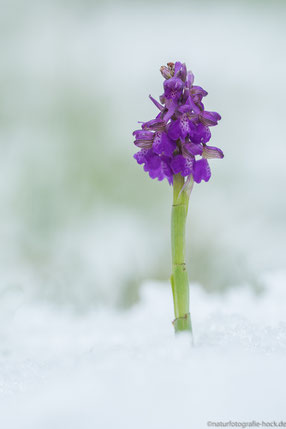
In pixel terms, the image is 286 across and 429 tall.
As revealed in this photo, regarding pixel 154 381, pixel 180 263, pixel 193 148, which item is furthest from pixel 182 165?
pixel 154 381

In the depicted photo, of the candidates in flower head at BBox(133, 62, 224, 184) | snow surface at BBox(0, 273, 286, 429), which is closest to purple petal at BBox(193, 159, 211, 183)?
flower head at BBox(133, 62, 224, 184)

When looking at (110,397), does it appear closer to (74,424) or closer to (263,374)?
(74,424)

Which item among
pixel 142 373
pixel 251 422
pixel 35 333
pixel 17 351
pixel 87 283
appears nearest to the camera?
pixel 251 422

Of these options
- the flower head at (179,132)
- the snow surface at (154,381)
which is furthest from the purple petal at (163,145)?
the snow surface at (154,381)

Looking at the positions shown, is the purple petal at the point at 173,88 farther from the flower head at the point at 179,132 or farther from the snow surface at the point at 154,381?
the snow surface at the point at 154,381

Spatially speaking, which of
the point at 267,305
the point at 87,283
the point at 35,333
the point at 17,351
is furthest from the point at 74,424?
the point at 87,283

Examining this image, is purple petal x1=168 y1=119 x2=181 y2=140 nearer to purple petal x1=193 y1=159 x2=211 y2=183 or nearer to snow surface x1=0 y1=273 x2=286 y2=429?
purple petal x1=193 y1=159 x2=211 y2=183
